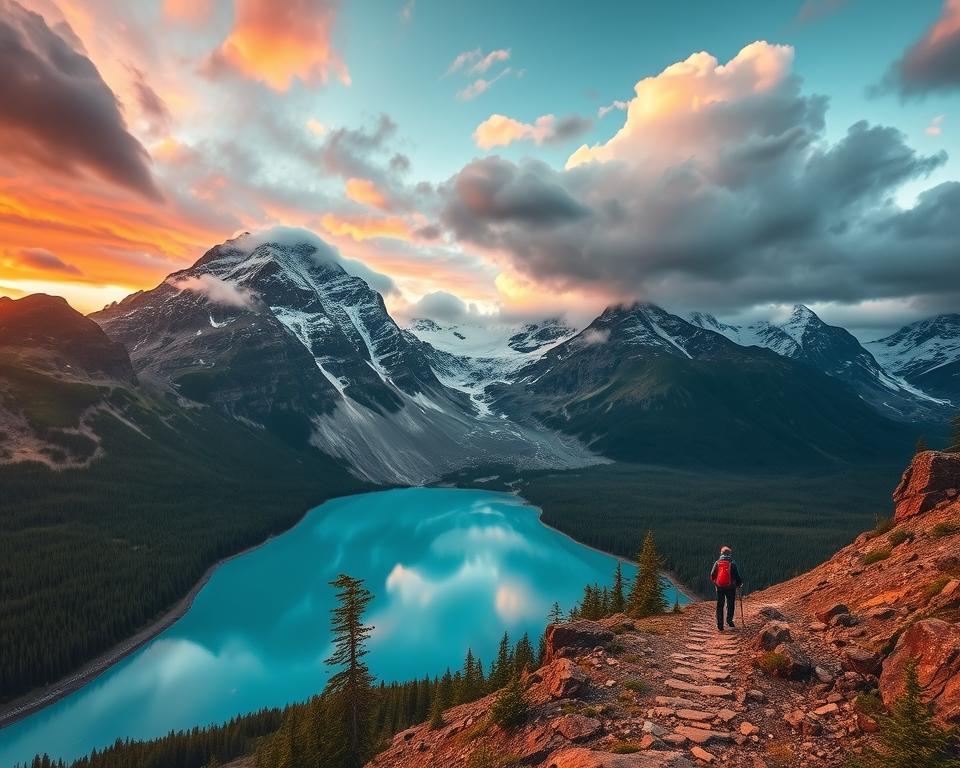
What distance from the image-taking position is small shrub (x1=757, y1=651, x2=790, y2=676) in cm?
1505

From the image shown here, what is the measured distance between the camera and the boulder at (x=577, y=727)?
13602mm

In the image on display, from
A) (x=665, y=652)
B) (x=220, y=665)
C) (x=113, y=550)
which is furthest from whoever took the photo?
(x=113, y=550)

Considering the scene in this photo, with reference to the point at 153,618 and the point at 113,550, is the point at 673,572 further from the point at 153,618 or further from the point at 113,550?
the point at 113,550

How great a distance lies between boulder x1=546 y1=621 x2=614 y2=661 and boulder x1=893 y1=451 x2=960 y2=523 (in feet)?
67.1

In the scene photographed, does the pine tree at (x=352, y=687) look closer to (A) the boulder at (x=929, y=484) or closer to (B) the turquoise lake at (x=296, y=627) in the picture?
(A) the boulder at (x=929, y=484)

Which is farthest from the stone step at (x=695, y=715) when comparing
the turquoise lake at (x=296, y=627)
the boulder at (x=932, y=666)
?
the turquoise lake at (x=296, y=627)

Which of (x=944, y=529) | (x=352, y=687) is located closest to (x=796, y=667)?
(x=944, y=529)

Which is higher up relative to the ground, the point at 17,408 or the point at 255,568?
the point at 17,408

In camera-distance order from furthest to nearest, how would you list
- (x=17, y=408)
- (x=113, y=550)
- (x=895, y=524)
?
(x=17, y=408) < (x=113, y=550) < (x=895, y=524)

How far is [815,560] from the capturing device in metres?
136

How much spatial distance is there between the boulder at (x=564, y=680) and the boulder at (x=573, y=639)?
2.14 m

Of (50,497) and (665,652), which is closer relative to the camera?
(665,652)

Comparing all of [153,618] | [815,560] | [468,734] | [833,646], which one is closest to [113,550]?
[153,618]

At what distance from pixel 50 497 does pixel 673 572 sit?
175491 mm
